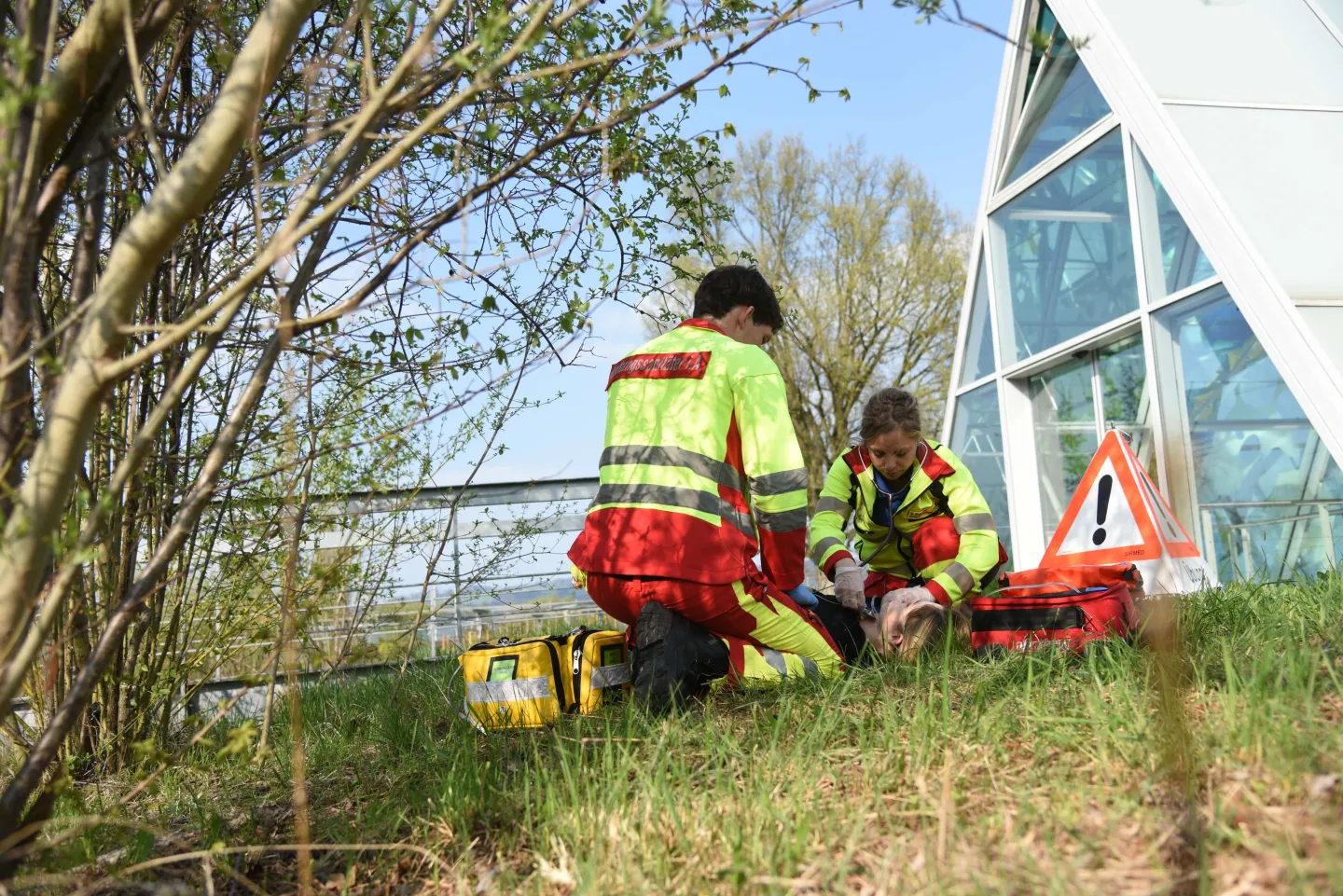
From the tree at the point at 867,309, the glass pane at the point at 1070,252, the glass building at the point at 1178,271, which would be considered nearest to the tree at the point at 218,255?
the glass building at the point at 1178,271

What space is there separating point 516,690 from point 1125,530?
10.3 feet

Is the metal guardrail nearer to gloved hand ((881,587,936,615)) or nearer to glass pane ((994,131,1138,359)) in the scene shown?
gloved hand ((881,587,936,615))

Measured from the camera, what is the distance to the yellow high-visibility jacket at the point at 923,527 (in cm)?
393

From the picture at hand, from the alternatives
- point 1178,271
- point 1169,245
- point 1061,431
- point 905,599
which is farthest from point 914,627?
point 1061,431

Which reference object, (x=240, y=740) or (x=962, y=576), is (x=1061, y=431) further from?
(x=240, y=740)

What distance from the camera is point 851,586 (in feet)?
13.0

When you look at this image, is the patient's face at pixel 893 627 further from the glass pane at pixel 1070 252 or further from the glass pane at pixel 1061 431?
the glass pane at pixel 1061 431

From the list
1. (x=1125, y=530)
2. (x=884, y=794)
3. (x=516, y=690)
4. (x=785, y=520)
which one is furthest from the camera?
(x=1125, y=530)

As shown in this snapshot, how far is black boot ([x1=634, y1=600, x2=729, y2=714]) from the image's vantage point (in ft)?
9.93

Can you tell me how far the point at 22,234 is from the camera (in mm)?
1737

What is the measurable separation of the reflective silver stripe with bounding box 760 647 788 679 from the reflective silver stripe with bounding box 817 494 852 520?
111 cm

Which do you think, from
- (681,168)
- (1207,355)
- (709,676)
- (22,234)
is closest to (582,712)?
(709,676)

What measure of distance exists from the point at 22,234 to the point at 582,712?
208cm

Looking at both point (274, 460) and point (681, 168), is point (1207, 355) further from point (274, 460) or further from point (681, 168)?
point (274, 460)
